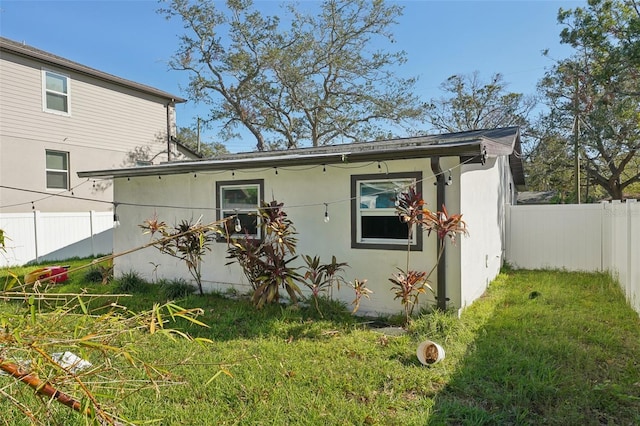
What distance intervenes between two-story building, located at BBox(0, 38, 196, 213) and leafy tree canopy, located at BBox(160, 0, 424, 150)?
5443mm

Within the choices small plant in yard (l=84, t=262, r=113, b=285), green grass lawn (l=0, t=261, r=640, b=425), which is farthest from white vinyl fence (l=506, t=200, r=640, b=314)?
small plant in yard (l=84, t=262, r=113, b=285)

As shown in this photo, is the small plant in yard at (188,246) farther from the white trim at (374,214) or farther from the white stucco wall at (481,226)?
the white stucco wall at (481,226)

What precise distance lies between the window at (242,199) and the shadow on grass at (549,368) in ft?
13.5

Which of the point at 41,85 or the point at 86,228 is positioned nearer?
the point at 41,85

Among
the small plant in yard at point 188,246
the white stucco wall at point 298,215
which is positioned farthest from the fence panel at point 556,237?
the small plant in yard at point 188,246

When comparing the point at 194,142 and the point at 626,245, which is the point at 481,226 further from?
the point at 194,142

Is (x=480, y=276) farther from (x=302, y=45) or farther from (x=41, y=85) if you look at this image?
(x=302, y=45)

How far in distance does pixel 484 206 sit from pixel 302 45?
15190 mm

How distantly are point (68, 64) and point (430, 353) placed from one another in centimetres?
1401

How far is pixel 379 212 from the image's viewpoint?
6047mm

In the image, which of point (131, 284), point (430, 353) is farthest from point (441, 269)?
point (131, 284)

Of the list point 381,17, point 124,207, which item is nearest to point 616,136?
point 381,17

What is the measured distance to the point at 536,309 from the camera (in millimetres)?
5789

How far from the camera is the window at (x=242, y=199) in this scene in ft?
23.5
